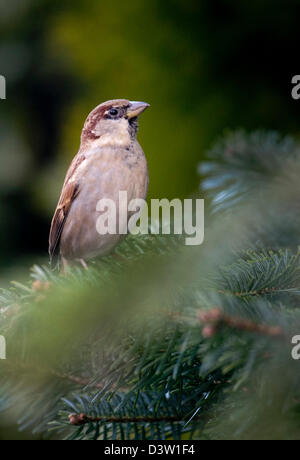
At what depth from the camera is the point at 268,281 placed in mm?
1284

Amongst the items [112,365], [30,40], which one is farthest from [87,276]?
[30,40]

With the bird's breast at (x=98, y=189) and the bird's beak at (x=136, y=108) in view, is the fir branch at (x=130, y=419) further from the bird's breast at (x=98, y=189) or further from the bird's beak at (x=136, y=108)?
the bird's beak at (x=136, y=108)

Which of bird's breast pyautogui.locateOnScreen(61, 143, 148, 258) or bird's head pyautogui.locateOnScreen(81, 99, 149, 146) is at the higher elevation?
bird's head pyautogui.locateOnScreen(81, 99, 149, 146)

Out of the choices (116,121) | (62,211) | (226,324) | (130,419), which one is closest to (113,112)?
(116,121)

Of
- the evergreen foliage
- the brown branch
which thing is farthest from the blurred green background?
the brown branch

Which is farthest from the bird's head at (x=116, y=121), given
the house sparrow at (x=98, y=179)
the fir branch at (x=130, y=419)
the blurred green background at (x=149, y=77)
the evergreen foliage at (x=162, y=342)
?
the fir branch at (x=130, y=419)

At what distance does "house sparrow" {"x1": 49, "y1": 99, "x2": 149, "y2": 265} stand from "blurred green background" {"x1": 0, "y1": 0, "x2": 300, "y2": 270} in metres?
0.14

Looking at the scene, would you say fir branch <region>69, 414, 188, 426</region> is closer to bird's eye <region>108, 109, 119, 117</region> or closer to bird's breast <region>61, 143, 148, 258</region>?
bird's breast <region>61, 143, 148, 258</region>

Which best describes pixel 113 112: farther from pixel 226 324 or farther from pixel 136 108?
pixel 226 324

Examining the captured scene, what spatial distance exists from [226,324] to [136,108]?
153cm

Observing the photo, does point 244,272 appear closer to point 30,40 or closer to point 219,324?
point 219,324

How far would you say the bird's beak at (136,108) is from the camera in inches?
89.2

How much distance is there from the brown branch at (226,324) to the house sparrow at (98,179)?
109 centimetres

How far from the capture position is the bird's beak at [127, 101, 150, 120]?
2.27 meters
